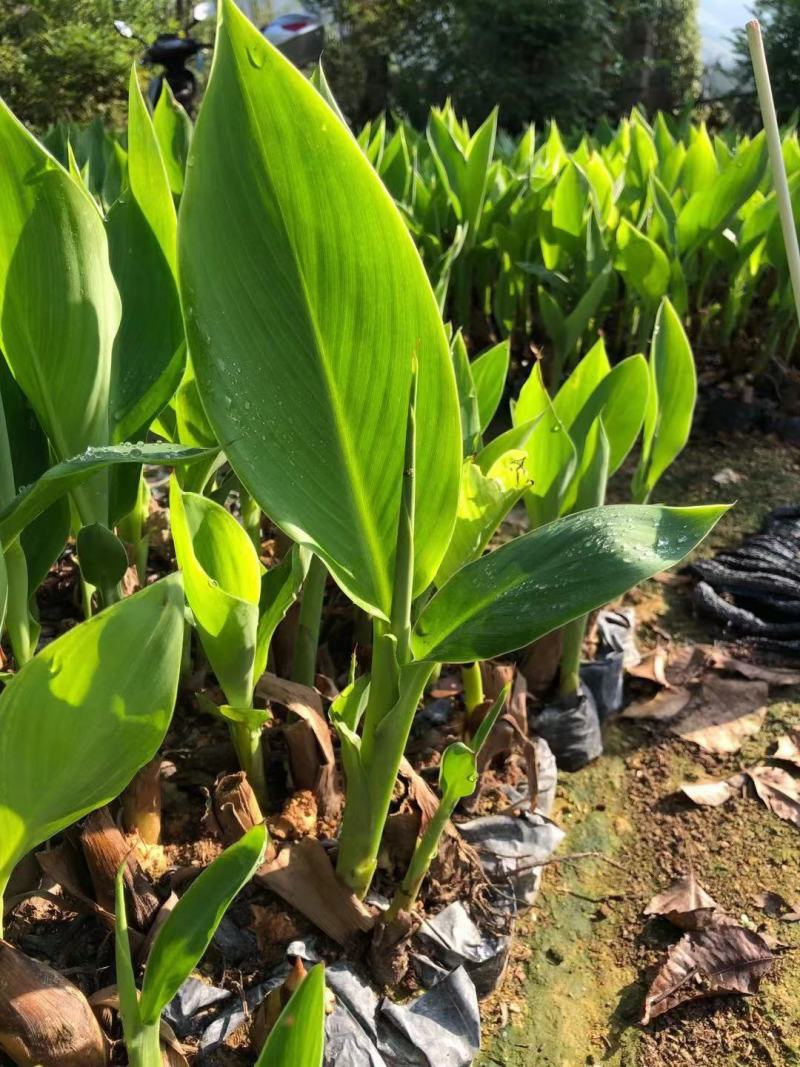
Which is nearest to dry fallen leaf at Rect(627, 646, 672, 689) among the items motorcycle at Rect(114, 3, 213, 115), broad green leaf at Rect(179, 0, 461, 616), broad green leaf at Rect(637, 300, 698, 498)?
broad green leaf at Rect(637, 300, 698, 498)

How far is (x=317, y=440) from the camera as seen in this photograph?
2.46 feet

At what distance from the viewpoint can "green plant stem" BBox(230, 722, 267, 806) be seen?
40.3 inches

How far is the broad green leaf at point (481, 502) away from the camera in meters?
0.87

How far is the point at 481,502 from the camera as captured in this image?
0.88 metres

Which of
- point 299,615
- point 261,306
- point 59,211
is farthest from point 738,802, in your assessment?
point 59,211

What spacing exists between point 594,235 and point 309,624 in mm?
1423

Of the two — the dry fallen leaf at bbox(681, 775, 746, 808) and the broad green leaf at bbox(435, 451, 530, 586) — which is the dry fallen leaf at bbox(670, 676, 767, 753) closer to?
the dry fallen leaf at bbox(681, 775, 746, 808)

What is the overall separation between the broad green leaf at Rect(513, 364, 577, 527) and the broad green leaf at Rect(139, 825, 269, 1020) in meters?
0.64

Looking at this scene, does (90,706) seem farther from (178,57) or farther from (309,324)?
(178,57)

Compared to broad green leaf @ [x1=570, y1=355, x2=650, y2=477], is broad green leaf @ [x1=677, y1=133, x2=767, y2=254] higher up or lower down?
higher up

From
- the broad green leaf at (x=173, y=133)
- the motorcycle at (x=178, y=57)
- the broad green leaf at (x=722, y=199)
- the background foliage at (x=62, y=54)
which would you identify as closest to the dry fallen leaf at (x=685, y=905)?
the broad green leaf at (x=173, y=133)

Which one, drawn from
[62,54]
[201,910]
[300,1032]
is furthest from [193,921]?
[62,54]

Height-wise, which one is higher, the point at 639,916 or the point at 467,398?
the point at 467,398

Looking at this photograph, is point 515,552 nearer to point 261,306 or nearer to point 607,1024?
point 261,306
